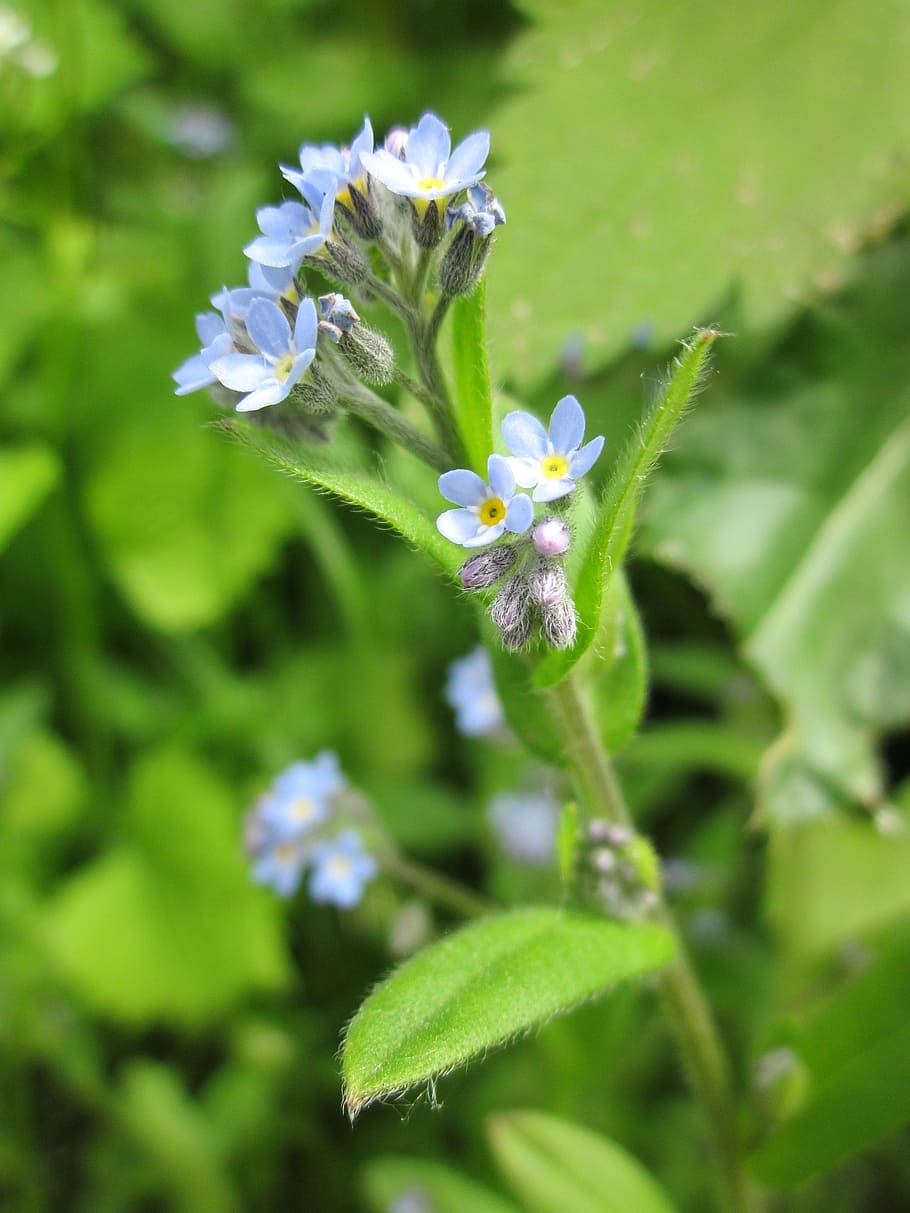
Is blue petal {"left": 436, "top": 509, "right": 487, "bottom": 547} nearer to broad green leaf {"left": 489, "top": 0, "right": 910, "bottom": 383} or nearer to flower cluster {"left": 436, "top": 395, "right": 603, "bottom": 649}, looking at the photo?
flower cluster {"left": 436, "top": 395, "right": 603, "bottom": 649}

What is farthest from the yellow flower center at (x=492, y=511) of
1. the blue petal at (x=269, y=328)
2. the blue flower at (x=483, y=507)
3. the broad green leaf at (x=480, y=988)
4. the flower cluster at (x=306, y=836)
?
the flower cluster at (x=306, y=836)

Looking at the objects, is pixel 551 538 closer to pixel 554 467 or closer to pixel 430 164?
pixel 554 467

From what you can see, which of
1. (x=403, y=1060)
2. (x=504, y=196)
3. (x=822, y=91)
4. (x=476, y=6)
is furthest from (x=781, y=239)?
(x=476, y=6)

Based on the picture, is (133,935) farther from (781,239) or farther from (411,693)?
(781,239)

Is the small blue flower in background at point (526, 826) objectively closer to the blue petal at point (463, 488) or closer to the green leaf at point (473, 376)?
the green leaf at point (473, 376)

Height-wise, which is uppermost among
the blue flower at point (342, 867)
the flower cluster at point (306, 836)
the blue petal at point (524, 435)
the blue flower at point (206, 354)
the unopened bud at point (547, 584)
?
the blue flower at point (206, 354)
